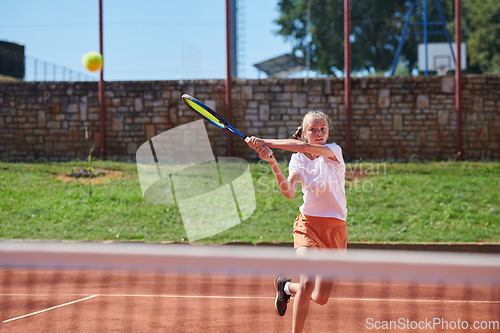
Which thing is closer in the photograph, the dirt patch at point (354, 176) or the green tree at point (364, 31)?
the dirt patch at point (354, 176)

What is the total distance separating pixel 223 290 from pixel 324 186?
2.83 m

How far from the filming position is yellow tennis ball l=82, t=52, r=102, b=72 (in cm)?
1191

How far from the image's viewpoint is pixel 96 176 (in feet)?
35.1

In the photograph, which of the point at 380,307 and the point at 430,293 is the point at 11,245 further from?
the point at 430,293

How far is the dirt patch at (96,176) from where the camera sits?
10.5 m

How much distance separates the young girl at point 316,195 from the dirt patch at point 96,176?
24.9 ft

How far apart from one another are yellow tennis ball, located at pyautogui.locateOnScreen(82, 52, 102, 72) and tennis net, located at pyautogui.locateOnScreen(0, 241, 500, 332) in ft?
20.7

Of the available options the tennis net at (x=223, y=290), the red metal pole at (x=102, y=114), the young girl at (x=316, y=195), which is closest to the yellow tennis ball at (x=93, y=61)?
the red metal pole at (x=102, y=114)

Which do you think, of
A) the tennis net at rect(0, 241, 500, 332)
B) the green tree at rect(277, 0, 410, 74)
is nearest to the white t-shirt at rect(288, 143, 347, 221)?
the tennis net at rect(0, 241, 500, 332)

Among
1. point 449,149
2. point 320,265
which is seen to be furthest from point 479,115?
point 320,265

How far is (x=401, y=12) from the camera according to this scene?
17.4 m

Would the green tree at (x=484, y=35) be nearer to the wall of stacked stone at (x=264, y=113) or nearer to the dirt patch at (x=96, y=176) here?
the wall of stacked stone at (x=264, y=113)

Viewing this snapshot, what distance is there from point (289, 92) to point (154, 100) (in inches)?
130

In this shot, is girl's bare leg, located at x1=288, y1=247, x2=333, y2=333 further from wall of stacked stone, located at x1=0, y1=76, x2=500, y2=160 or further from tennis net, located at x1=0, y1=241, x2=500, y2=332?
wall of stacked stone, located at x1=0, y1=76, x2=500, y2=160
